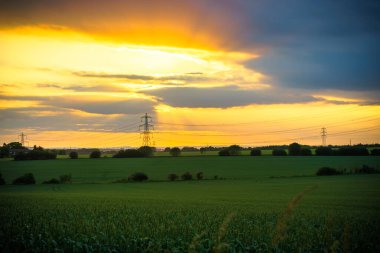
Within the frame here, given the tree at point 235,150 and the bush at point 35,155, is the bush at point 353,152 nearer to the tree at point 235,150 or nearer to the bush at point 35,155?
the tree at point 235,150

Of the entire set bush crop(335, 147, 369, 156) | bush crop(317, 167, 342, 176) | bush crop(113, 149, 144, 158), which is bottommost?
bush crop(317, 167, 342, 176)

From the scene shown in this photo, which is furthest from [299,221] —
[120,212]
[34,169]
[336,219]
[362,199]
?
[34,169]

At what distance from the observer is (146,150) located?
480ft

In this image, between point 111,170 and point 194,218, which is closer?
point 194,218

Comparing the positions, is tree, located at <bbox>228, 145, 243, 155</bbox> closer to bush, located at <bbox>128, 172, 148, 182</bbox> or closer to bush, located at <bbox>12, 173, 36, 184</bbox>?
bush, located at <bbox>128, 172, 148, 182</bbox>

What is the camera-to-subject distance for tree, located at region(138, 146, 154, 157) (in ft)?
474

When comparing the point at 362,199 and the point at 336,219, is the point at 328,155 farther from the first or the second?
the point at 336,219

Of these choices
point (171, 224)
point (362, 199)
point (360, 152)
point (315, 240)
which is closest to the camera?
point (315, 240)

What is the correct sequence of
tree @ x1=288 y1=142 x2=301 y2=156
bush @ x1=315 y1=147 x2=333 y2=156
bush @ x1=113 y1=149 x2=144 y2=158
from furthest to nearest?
tree @ x1=288 y1=142 x2=301 y2=156
bush @ x1=113 y1=149 x2=144 y2=158
bush @ x1=315 y1=147 x2=333 y2=156

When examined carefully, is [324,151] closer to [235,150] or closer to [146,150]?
[235,150]

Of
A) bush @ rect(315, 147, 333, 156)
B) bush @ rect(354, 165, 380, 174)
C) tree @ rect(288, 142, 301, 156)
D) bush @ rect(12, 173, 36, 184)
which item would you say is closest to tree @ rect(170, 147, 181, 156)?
tree @ rect(288, 142, 301, 156)

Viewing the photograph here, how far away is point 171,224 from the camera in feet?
72.5

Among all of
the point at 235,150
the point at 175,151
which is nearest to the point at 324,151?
the point at 235,150

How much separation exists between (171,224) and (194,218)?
3058 mm
